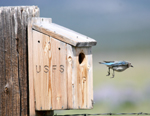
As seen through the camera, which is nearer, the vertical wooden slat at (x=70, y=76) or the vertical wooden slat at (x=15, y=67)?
the vertical wooden slat at (x=70, y=76)

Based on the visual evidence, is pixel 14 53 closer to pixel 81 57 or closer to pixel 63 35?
pixel 63 35

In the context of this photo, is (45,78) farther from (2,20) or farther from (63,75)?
(2,20)

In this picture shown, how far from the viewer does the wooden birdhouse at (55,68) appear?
4.32 meters

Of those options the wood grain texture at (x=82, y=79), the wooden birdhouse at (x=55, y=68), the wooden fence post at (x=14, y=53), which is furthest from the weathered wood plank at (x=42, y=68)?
the wood grain texture at (x=82, y=79)

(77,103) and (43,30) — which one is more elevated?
(43,30)

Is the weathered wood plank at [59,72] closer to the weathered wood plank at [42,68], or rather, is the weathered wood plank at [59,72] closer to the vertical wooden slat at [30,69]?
the weathered wood plank at [42,68]

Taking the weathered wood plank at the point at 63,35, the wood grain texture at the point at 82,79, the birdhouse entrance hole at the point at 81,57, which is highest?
the weathered wood plank at the point at 63,35

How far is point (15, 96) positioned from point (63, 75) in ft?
1.75

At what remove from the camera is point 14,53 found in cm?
443

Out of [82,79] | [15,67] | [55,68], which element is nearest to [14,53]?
[15,67]

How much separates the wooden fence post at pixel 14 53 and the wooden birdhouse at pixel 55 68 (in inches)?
3.2

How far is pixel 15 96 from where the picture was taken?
4453 millimetres

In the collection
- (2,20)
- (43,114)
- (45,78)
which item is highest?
(2,20)

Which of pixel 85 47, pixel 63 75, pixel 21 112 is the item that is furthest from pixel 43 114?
pixel 85 47
